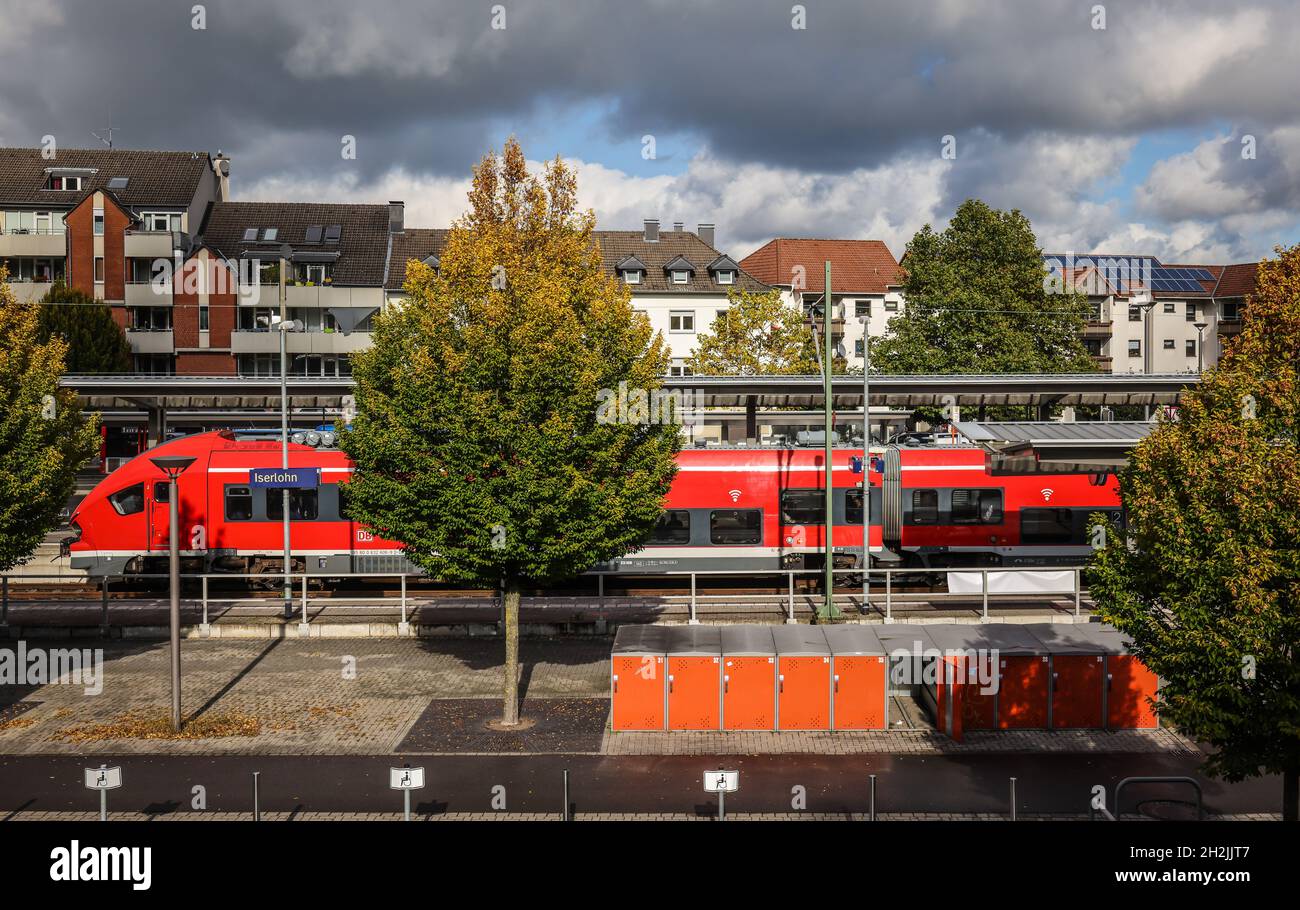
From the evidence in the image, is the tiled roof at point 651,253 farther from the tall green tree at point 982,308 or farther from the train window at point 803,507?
the train window at point 803,507

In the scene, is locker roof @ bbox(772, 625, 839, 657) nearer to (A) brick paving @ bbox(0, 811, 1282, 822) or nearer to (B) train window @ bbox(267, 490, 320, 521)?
(A) brick paving @ bbox(0, 811, 1282, 822)

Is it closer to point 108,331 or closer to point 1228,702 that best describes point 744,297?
point 108,331

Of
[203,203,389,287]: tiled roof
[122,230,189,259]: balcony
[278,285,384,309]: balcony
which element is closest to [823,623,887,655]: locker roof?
[278,285,384,309]: balcony

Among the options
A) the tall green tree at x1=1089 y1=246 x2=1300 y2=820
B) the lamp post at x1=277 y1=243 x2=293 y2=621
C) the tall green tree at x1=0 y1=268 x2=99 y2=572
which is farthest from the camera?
the lamp post at x1=277 y1=243 x2=293 y2=621

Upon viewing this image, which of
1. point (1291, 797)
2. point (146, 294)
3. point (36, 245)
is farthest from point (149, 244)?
point (1291, 797)

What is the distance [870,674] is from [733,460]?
11.6 meters

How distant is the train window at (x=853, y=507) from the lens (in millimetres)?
28516

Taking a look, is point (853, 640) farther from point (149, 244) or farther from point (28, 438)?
point (149, 244)

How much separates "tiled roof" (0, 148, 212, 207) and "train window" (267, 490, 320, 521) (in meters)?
43.0

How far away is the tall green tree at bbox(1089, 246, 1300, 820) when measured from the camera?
10391 millimetres

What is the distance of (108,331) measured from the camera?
187ft

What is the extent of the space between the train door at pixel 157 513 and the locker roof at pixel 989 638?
19.7 m

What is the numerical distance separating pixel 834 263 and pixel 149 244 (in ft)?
144
